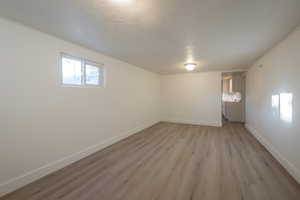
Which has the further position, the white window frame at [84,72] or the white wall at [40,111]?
the white window frame at [84,72]

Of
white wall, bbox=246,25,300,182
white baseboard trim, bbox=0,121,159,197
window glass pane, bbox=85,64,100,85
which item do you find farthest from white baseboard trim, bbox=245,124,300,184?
window glass pane, bbox=85,64,100,85

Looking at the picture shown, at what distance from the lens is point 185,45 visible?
270 centimetres

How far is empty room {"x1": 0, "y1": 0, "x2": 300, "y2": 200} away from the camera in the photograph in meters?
1.71

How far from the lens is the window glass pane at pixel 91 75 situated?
121 inches

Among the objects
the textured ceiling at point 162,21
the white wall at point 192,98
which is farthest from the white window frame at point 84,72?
the white wall at point 192,98

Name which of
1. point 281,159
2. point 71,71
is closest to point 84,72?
point 71,71

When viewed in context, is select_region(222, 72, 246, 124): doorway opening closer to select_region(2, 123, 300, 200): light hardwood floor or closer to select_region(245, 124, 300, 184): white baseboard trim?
select_region(245, 124, 300, 184): white baseboard trim

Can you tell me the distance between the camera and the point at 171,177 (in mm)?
2160

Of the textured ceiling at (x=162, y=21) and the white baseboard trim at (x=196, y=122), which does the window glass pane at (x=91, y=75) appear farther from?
the white baseboard trim at (x=196, y=122)

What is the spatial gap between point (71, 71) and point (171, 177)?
107 inches

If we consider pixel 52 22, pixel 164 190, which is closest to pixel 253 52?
pixel 164 190

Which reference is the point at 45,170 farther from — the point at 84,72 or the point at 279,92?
the point at 279,92

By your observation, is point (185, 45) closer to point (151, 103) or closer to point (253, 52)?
point (253, 52)

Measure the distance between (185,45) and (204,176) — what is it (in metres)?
2.39
